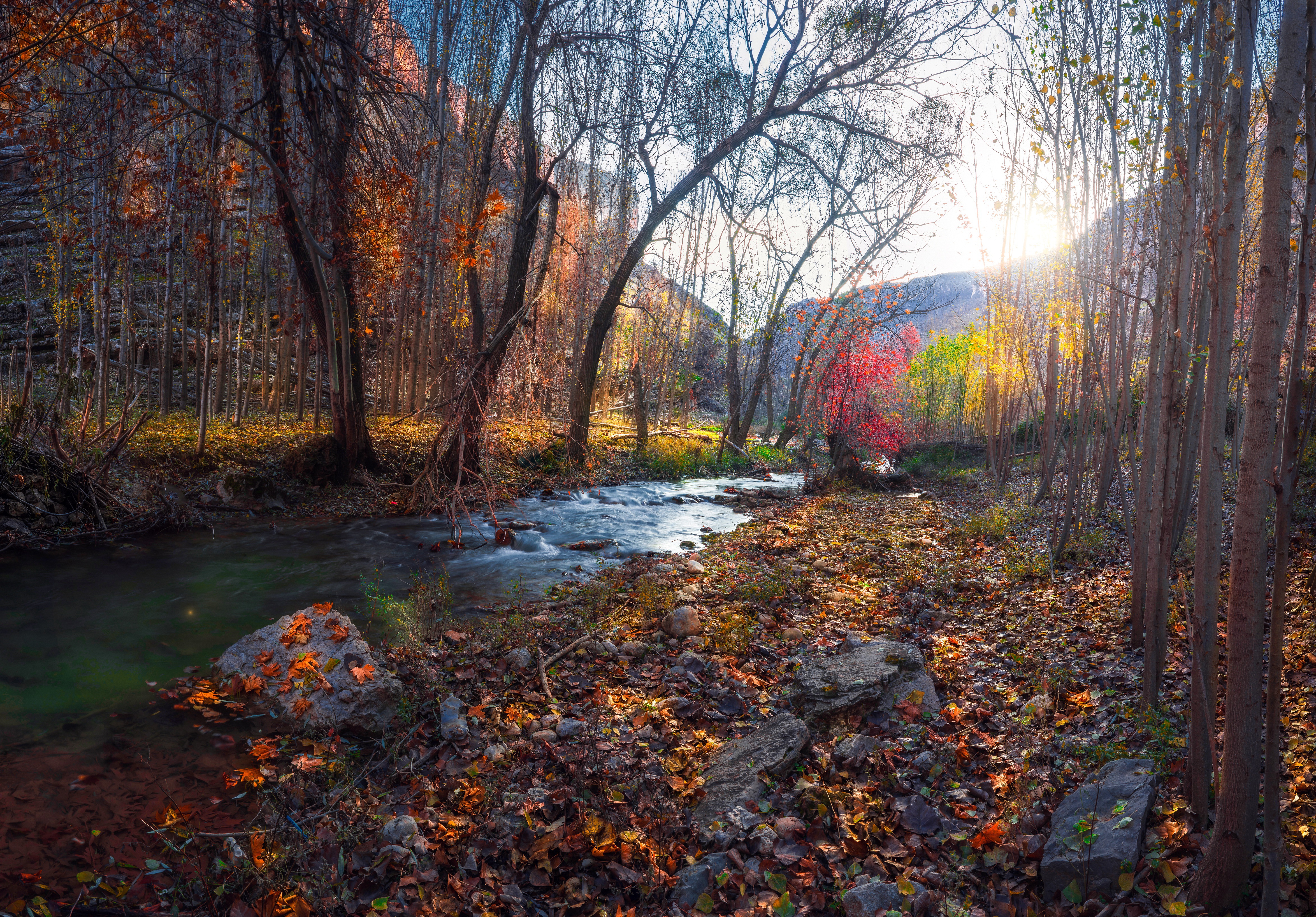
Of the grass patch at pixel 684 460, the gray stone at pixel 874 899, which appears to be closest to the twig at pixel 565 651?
the gray stone at pixel 874 899

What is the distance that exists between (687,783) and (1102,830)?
1.72 metres

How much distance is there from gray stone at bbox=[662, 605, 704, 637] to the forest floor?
4.2 inches

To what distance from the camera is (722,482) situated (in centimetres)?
1480

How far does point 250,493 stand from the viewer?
28.9 ft

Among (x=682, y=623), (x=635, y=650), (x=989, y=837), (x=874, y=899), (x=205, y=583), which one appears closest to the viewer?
(x=874, y=899)

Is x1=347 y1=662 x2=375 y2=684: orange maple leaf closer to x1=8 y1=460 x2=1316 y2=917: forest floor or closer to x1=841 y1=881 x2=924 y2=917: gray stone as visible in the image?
x1=8 y1=460 x2=1316 y2=917: forest floor

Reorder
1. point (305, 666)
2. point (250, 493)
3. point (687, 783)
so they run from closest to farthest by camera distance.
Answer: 1. point (687, 783)
2. point (305, 666)
3. point (250, 493)

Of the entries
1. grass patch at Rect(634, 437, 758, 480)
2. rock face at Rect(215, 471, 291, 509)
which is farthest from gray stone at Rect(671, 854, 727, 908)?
grass patch at Rect(634, 437, 758, 480)

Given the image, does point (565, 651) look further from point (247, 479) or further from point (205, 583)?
point (247, 479)

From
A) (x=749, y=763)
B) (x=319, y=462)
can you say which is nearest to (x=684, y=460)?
(x=319, y=462)

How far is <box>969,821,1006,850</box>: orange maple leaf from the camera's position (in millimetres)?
2594

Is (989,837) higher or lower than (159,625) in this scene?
higher

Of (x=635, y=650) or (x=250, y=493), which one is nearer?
(x=635, y=650)

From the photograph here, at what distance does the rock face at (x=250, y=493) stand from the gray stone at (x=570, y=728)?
6849mm
